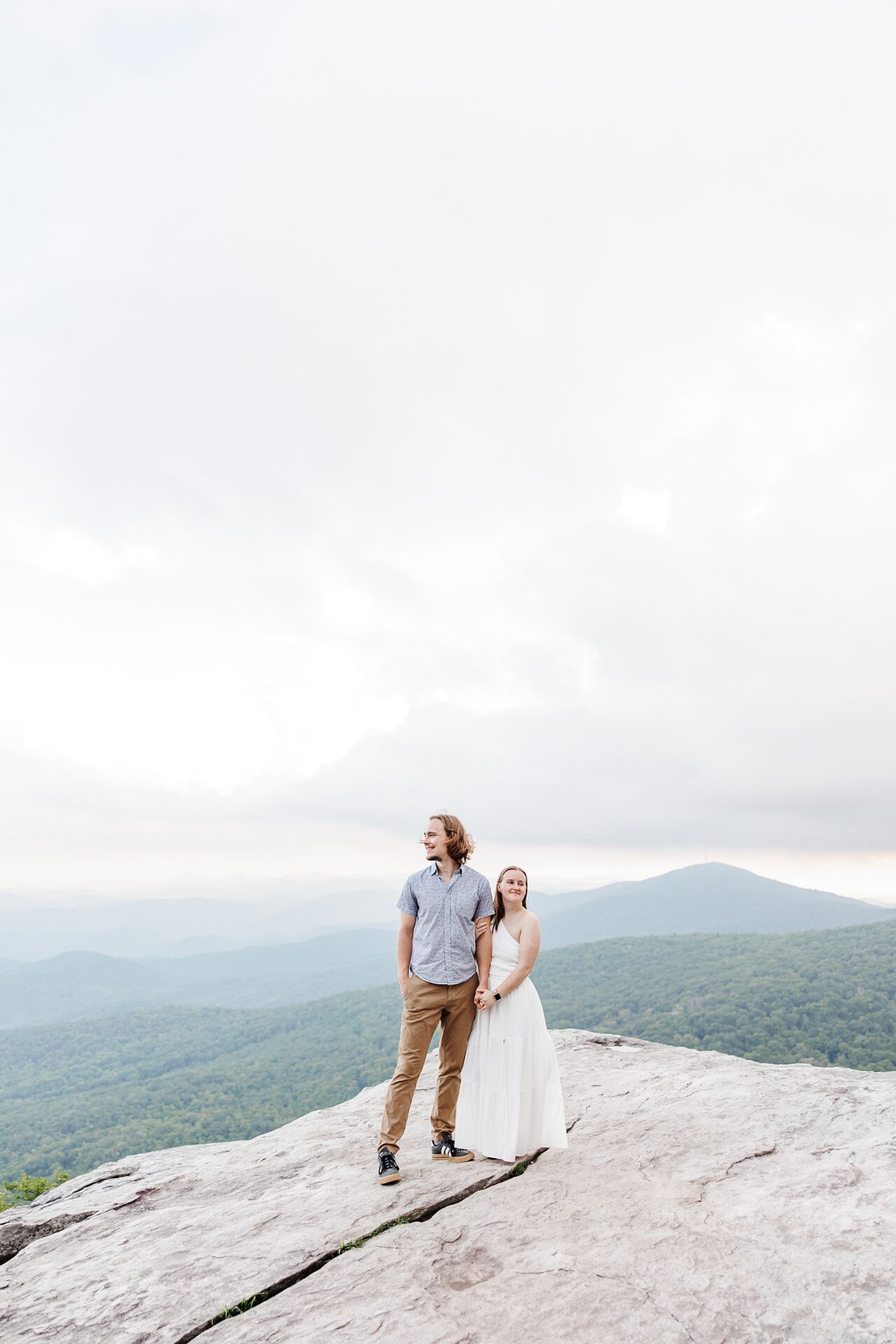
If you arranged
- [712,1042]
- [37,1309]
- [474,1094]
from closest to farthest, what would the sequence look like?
[37,1309], [474,1094], [712,1042]

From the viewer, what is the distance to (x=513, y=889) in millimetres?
8086

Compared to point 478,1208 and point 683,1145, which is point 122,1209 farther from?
point 683,1145

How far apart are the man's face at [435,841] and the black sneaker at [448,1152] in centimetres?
317

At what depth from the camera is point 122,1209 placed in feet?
28.3

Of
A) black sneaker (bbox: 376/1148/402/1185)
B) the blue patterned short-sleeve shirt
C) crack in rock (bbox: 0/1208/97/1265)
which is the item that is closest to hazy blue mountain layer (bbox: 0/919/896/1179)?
black sneaker (bbox: 376/1148/402/1185)

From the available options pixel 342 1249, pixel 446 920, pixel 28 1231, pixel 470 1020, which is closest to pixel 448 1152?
pixel 470 1020

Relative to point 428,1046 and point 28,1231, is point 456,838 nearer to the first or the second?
point 428,1046

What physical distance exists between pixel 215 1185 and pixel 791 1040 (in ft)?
286

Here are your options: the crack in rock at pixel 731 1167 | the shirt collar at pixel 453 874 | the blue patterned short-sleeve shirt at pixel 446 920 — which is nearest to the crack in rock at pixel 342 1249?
the crack in rock at pixel 731 1167

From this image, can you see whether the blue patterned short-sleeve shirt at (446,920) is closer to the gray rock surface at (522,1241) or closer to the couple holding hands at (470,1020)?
the couple holding hands at (470,1020)

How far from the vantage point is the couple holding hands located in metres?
7.70

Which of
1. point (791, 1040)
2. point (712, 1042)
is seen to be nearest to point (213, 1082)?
point (712, 1042)

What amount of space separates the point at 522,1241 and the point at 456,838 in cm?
361

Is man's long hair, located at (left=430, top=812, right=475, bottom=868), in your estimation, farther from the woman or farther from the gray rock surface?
the gray rock surface
